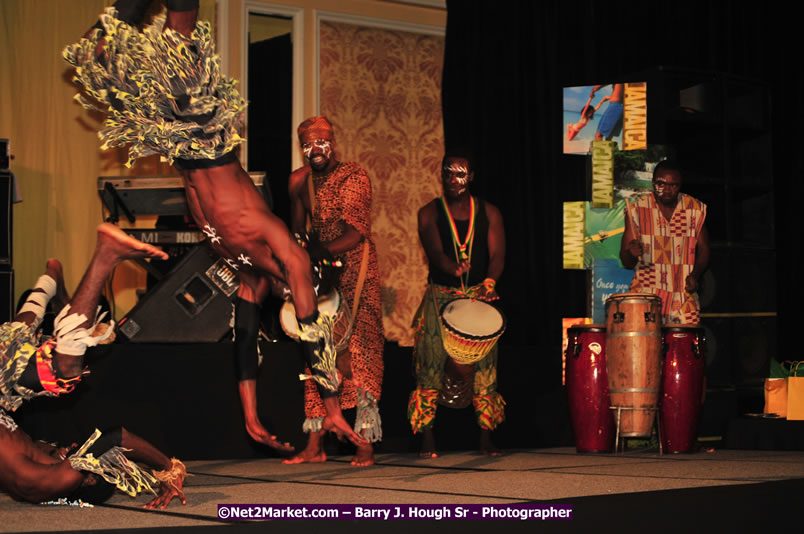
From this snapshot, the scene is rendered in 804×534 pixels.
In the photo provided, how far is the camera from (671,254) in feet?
18.0

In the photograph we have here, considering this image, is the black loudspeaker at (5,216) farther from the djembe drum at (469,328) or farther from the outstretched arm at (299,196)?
the djembe drum at (469,328)

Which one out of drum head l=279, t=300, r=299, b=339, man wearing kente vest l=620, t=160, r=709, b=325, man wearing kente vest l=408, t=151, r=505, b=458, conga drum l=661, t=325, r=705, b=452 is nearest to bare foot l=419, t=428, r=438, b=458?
man wearing kente vest l=408, t=151, r=505, b=458

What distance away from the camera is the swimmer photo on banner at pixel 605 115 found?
598cm

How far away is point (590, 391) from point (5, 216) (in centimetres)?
327

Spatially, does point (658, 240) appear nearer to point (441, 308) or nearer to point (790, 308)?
point (441, 308)

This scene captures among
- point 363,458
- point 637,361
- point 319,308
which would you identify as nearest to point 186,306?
point 319,308

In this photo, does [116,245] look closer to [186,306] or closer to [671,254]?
[186,306]

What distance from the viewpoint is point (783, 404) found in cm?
563

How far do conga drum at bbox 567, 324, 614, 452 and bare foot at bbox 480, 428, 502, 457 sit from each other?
0.48 m

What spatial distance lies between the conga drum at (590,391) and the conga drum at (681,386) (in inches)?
11.5

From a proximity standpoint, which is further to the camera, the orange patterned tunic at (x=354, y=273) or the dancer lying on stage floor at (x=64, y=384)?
the orange patterned tunic at (x=354, y=273)

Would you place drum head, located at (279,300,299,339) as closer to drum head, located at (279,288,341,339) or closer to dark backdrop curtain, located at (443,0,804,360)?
drum head, located at (279,288,341,339)

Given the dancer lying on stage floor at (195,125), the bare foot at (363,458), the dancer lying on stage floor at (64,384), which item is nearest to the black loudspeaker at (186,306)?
the bare foot at (363,458)

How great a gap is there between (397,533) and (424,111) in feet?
17.4
